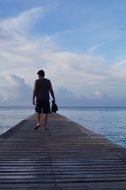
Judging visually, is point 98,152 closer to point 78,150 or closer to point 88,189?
point 78,150

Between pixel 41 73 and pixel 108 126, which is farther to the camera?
pixel 108 126

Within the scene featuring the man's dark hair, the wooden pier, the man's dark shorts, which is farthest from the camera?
the man's dark shorts

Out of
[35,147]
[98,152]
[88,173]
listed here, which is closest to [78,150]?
[98,152]

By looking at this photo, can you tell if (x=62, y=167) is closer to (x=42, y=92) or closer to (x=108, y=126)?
(x=42, y=92)

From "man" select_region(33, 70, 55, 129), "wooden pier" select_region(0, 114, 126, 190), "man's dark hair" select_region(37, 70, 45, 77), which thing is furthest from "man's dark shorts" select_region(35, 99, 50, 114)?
"wooden pier" select_region(0, 114, 126, 190)

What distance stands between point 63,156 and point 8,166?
1.43 metres

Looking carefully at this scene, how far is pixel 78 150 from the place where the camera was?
8.85m

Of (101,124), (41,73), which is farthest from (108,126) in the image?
(41,73)

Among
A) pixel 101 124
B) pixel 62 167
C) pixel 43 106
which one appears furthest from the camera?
pixel 101 124

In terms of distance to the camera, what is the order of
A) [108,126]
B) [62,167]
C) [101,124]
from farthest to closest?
[101,124] → [108,126] → [62,167]

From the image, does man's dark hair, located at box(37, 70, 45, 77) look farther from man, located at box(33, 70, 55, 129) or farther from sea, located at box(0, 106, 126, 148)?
sea, located at box(0, 106, 126, 148)

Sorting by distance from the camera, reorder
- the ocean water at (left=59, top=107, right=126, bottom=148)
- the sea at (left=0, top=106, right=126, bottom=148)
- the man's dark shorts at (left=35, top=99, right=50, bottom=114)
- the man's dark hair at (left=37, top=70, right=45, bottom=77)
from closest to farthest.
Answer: the man's dark hair at (left=37, top=70, right=45, bottom=77), the man's dark shorts at (left=35, top=99, right=50, bottom=114), the ocean water at (left=59, top=107, right=126, bottom=148), the sea at (left=0, top=106, right=126, bottom=148)

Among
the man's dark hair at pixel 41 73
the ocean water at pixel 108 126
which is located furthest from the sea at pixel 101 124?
the man's dark hair at pixel 41 73

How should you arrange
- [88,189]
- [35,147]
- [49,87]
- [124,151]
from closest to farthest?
[88,189] → [124,151] → [35,147] → [49,87]
